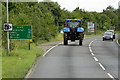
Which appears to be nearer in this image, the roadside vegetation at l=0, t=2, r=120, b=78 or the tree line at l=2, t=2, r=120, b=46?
the roadside vegetation at l=0, t=2, r=120, b=78

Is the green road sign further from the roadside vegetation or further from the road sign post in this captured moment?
the roadside vegetation

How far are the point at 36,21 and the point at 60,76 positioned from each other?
91.8 ft

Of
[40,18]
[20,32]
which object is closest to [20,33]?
[20,32]

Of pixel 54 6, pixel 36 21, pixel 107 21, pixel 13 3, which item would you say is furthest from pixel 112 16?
pixel 36 21

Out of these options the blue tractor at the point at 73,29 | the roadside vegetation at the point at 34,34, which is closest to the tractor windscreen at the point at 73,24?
the blue tractor at the point at 73,29

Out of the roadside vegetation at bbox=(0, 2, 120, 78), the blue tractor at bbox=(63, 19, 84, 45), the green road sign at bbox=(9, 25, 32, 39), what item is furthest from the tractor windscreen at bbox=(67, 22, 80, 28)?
the green road sign at bbox=(9, 25, 32, 39)

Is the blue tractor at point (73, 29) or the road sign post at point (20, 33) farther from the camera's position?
the blue tractor at point (73, 29)

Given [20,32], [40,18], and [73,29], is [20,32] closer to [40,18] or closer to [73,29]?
[73,29]

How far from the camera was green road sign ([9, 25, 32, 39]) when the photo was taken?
97.2 feet

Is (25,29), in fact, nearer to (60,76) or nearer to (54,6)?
(60,76)

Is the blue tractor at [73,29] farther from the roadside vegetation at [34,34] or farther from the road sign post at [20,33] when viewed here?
the road sign post at [20,33]

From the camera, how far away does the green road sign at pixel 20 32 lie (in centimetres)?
2964

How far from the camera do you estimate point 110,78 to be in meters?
16.5

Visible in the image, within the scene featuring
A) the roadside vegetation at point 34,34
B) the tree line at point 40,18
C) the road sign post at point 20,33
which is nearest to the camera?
the roadside vegetation at point 34,34
